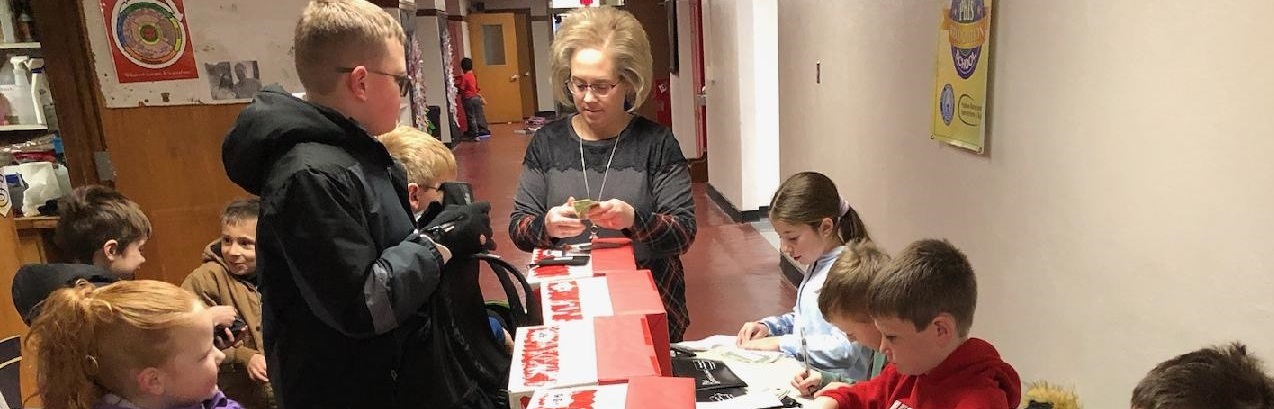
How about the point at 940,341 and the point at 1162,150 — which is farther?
the point at 1162,150

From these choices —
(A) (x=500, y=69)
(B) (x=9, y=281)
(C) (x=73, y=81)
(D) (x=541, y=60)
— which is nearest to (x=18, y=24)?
(C) (x=73, y=81)

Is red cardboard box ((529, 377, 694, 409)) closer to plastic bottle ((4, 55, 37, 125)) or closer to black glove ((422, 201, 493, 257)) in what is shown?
black glove ((422, 201, 493, 257))

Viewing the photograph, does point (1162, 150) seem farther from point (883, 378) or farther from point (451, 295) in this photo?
point (451, 295)

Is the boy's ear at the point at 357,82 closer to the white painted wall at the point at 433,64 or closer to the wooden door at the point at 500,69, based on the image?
the white painted wall at the point at 433,64

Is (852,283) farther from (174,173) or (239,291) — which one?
(174,173)

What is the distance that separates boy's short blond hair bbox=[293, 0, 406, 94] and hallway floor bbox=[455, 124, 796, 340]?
8.57 ft

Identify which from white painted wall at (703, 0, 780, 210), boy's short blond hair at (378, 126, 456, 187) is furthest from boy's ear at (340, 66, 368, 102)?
white painted wall at (703, 0, 780, 210)

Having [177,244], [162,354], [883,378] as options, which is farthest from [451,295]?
[177,244]

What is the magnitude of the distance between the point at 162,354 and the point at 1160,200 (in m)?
2.06

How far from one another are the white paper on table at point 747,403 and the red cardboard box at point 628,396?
50 cm

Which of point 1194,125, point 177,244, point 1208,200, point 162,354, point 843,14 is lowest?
point 177,244

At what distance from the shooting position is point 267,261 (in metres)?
1.29

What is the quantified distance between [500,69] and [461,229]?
51.7 feet

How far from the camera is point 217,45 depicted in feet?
10.2
